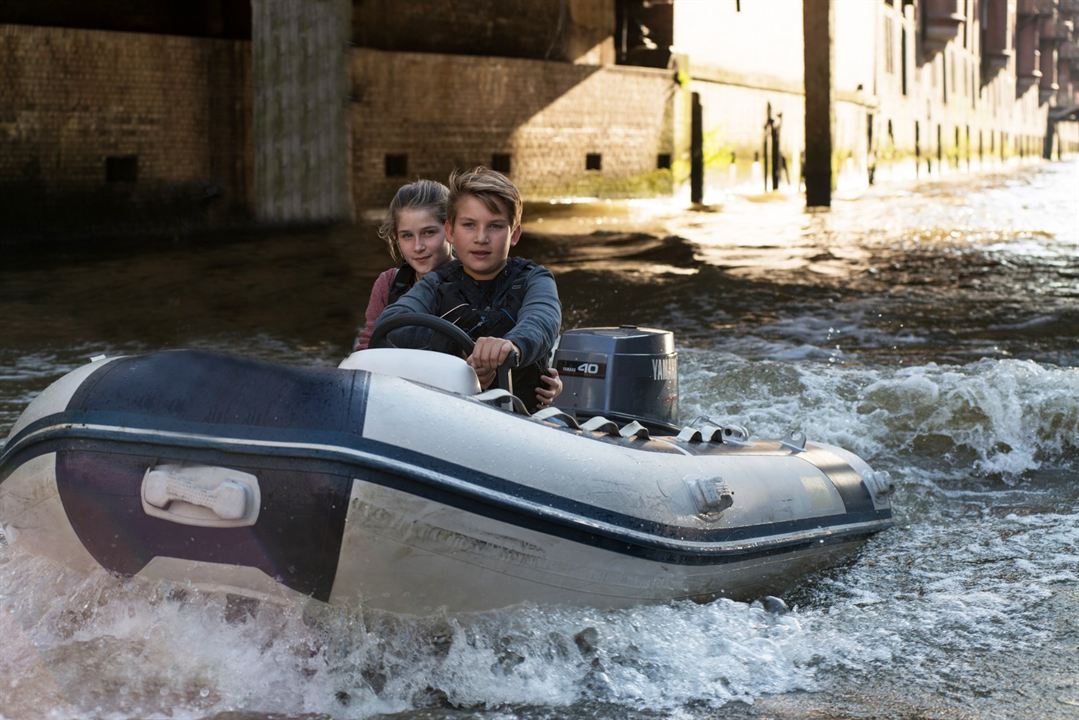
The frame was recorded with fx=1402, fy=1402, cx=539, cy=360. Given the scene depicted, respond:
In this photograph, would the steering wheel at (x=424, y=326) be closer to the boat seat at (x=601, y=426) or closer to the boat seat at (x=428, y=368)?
the boat seat at (x=428, y=368)

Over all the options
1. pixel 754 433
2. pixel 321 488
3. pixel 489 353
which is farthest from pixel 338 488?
pixel 754 433

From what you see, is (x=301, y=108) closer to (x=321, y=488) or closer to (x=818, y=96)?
(x=818, y=96)

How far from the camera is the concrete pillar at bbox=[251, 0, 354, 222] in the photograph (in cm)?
1312

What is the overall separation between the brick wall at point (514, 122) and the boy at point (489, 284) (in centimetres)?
1041

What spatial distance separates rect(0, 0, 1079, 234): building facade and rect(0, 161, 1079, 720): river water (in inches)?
33.3

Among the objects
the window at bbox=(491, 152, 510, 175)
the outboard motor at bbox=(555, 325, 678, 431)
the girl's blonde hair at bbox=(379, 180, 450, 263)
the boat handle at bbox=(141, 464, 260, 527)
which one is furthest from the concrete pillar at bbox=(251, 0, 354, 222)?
the boat handle at bbox=(141, 464, 260, 527)

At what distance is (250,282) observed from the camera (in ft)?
35.3

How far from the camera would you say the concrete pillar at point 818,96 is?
54.4ft

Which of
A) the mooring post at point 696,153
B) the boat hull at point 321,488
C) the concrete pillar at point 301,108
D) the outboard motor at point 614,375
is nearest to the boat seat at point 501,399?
the boat hull at point 321,488

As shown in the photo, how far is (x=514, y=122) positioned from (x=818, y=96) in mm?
3709

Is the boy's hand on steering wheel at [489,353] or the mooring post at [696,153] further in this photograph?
the mooring post at [696,153]

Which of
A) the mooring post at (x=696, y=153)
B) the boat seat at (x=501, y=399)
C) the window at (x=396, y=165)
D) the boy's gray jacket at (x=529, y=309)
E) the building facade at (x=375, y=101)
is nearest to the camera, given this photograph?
the boat seat at (x=501, y=399)

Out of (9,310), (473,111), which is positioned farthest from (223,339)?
(473,111)

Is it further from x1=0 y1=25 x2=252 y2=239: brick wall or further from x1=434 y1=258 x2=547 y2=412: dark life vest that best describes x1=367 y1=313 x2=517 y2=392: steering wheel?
x1=0 y1=25 x2=252 y2=239: brick wall
